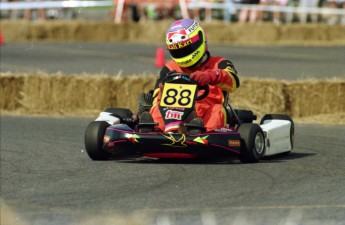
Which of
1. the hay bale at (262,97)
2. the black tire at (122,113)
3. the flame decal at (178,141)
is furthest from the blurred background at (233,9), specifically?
the flame decal at (178,141)

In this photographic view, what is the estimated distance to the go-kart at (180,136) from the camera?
8695 mm

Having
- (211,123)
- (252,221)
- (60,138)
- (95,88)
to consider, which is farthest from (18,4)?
(252,221)

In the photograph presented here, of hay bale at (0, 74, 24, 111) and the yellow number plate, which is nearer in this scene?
the yellow number plate

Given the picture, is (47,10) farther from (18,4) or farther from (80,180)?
(80,180)

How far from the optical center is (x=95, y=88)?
13.6 m

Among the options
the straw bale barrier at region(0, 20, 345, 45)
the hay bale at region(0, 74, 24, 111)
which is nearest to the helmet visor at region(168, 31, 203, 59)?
the hay bale at region(0, 74, 24, 111)

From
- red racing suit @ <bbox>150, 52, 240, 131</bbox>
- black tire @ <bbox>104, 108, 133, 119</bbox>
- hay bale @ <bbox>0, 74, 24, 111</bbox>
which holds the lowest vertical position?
hay bale @ <bbox>0, 74, 24, 111</bbox>

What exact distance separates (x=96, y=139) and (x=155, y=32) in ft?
56.7

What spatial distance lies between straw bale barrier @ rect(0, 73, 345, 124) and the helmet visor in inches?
146

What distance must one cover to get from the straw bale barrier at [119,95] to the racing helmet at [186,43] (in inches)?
145

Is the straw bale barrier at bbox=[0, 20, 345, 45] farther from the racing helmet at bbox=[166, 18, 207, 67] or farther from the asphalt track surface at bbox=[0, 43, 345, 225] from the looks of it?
the racing helmet at bbox=[166, 18, 207, 67]

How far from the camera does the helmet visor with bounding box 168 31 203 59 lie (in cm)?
941

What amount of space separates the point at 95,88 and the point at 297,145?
3791 mm

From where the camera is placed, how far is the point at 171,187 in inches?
293
